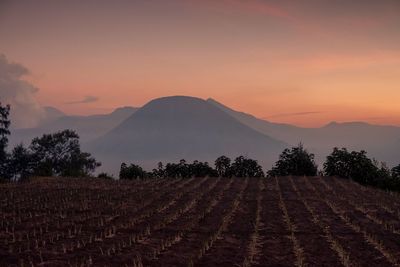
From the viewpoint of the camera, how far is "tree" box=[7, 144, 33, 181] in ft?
291

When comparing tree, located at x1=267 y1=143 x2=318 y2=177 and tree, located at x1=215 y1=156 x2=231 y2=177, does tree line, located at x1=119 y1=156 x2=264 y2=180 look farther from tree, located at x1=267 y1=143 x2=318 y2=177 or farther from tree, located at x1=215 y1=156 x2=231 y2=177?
tree, located at x1=267 y1=143 x2=318 y2=177

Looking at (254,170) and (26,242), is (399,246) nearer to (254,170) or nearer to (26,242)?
(26,242)

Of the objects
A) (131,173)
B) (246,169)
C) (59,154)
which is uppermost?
(59,154)

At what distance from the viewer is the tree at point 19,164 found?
88.8 metres

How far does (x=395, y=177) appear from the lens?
55.0 metres

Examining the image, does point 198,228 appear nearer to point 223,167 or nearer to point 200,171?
point 200,171

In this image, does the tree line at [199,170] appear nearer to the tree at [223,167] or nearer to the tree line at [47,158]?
the tree at [223,167]

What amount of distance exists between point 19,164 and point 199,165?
41002 mm

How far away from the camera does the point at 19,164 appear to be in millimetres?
89875

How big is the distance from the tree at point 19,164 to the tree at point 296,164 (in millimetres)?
49323

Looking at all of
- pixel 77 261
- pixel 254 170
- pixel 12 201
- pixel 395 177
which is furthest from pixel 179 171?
pixel 77 261

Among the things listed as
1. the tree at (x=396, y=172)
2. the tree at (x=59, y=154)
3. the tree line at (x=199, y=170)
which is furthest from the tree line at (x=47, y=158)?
the tree at (x=396, y=172)

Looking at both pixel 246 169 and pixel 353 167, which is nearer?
pixel 353 167

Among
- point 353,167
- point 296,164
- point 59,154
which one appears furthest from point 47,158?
point 353,167
